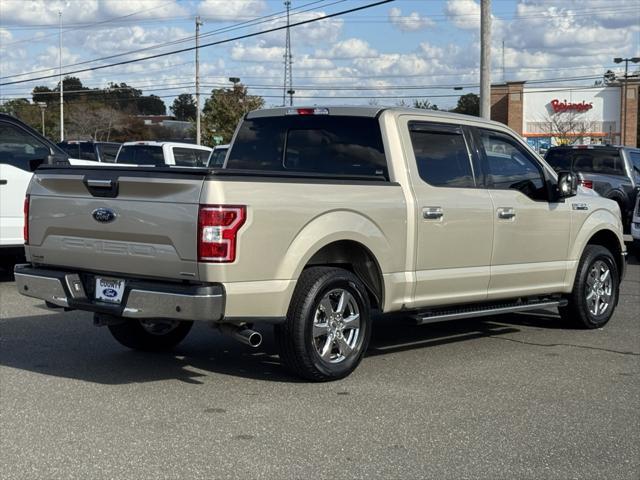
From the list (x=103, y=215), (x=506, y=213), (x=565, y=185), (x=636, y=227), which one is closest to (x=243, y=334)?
(x=103, y=215)

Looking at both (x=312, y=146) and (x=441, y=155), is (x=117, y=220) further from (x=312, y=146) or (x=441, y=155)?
(x=441, y=155)

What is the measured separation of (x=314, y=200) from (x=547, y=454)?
2.39m

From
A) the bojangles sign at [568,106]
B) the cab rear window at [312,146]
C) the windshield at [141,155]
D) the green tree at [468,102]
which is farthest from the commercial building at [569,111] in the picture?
the cab rear window at [312,146]

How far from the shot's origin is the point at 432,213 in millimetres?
7270

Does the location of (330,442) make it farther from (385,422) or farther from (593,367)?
(593,367)

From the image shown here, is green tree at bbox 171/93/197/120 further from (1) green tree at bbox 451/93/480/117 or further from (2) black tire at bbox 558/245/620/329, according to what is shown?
(2) black tire at bbox 558/245/620/329

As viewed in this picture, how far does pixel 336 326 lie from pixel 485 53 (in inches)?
602

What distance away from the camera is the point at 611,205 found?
951cm

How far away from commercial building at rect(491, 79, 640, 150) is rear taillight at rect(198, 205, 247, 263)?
5456 cm

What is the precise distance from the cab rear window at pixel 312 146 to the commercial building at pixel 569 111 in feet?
172

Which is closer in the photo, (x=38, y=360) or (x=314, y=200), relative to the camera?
(x=314, y=200)

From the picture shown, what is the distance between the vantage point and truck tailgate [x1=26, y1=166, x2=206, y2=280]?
5.95m

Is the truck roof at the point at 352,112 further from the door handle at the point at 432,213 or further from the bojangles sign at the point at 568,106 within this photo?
the bojangles sign at the point at 568,106

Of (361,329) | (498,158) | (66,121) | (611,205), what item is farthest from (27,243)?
(66,121)
